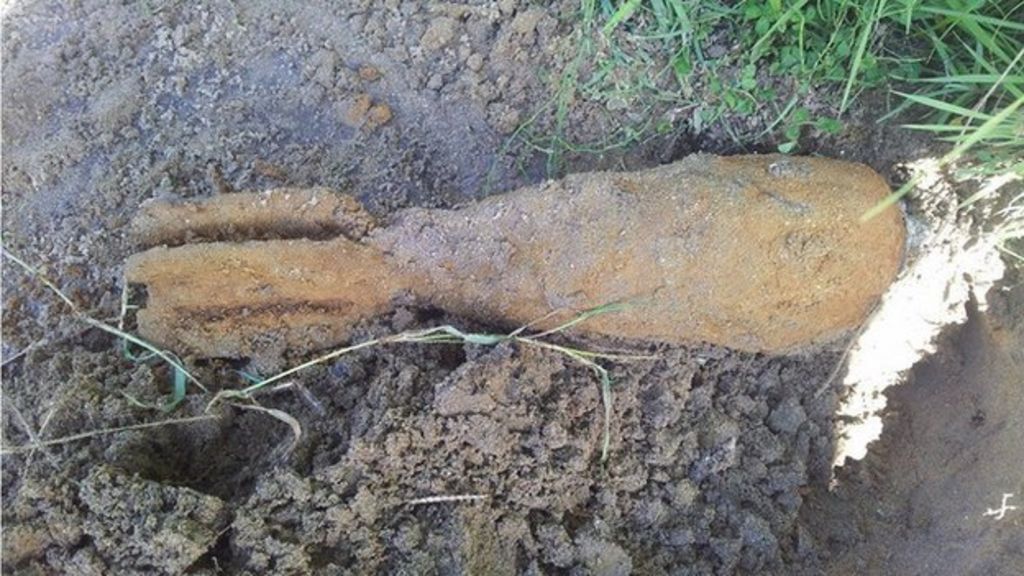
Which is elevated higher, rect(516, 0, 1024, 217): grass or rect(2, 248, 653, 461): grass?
rect(516, 0, 1024, 217): grass

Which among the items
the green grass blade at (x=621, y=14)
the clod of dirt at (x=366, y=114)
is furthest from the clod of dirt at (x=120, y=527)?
the green grass blade at (x=621, y=14)

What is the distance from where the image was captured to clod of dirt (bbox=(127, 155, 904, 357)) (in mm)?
1663

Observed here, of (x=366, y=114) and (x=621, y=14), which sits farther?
(x=366, y=114)

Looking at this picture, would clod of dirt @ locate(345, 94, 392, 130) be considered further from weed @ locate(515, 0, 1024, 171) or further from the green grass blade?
the green grass blade

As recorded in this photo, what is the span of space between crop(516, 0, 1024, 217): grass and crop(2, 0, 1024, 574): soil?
5 cm

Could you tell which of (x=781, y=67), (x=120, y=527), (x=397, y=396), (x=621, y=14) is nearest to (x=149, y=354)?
(x=120, y=527)

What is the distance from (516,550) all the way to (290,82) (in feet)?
3.68

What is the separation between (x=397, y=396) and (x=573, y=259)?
0.39 metres

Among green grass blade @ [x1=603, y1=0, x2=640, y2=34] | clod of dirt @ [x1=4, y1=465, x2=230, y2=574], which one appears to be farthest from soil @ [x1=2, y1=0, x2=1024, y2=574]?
green grass blade @ [x1=603, y1=0, x2=640, y2=34]

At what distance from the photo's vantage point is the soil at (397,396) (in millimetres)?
1527

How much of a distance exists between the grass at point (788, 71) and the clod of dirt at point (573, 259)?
16 centimetres

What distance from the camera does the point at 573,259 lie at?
167 centimetres

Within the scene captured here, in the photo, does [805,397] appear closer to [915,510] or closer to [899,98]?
[915,510]

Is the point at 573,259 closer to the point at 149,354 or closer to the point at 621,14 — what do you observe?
the point at 621,14
